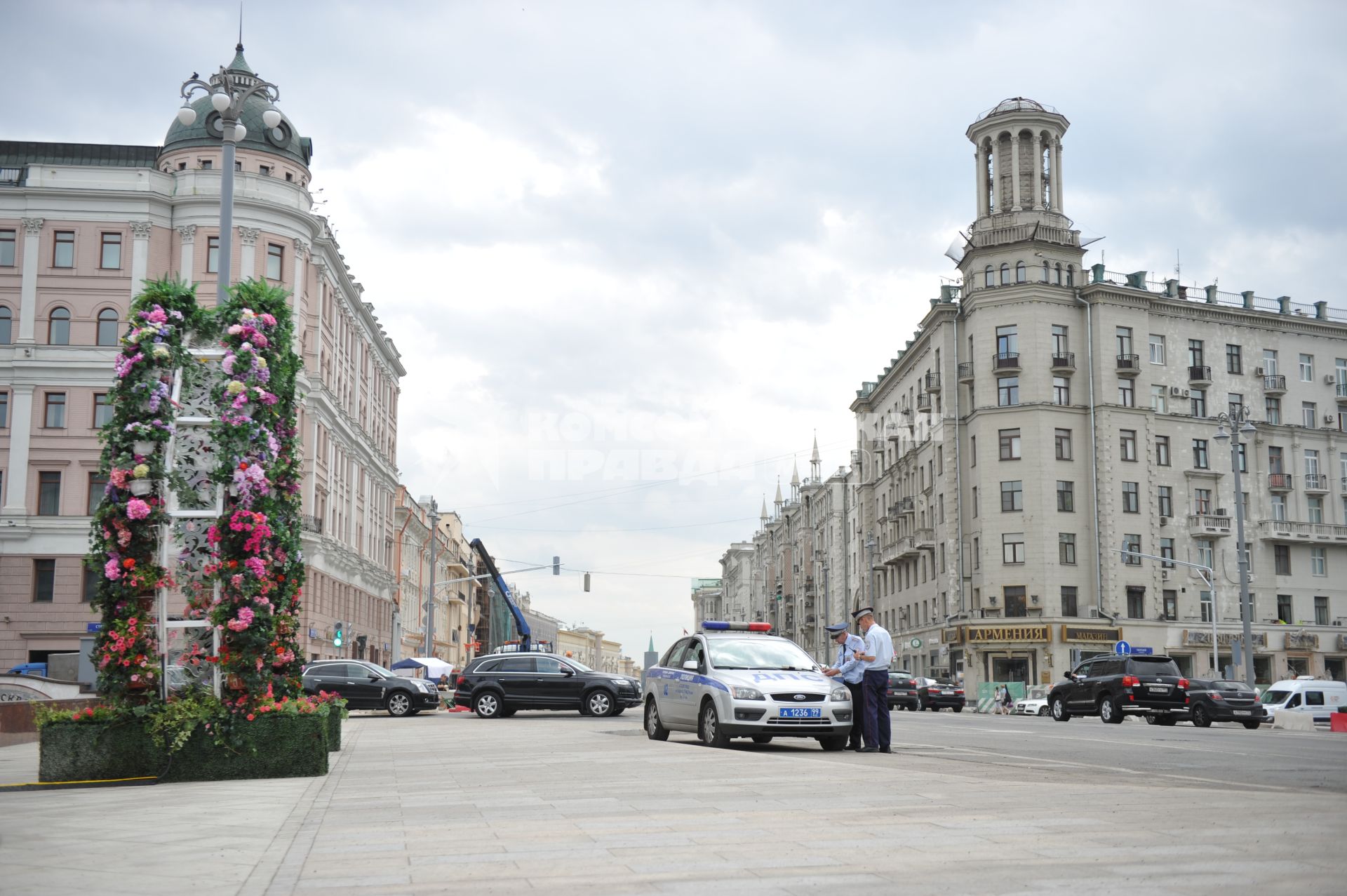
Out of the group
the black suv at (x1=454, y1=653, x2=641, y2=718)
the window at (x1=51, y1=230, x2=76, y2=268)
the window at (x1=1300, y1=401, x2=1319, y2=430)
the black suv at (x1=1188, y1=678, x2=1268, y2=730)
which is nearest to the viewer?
the black suv at (x1=1188, y1=678, x2=1268, y2=730)

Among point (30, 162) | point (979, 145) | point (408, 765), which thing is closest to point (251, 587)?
point (408, 765)

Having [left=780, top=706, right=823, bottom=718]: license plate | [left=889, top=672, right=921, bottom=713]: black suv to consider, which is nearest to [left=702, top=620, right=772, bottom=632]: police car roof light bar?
[left=780, top=706, right=823, bottom=718]: license plate

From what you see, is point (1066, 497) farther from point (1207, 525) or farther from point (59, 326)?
point (59, 326)

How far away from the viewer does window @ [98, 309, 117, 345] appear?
169ft

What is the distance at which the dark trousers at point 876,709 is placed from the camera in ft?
51.5

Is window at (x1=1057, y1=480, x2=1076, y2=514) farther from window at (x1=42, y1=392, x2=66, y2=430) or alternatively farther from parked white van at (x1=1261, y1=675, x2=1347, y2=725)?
window at (x1=42, y1=392, x2=66, y2=430)

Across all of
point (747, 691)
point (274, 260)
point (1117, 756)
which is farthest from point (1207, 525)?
point (747, 691)

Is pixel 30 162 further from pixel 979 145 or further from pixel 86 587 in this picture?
pixel 979 145

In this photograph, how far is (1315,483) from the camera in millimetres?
71312

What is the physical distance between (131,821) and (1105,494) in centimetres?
6191

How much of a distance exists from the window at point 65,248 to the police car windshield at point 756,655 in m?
43.3

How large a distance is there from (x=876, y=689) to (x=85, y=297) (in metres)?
45.0

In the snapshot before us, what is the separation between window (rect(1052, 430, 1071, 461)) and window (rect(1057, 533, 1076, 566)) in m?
3.92

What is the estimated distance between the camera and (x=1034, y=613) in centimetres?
6381
